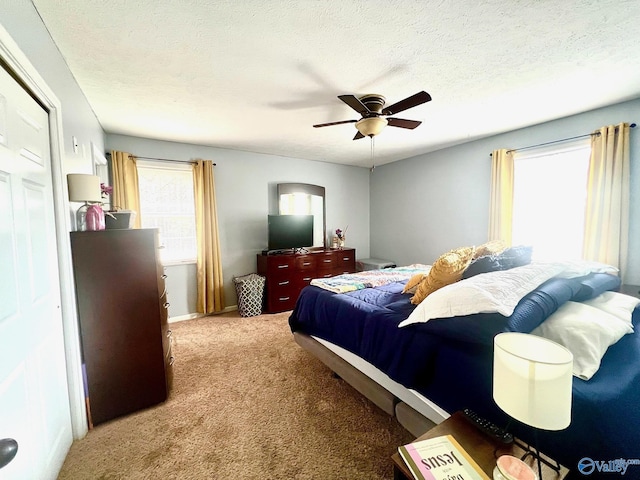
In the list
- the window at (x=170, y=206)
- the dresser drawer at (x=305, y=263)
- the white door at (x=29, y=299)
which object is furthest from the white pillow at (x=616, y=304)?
the window at (x=170, y=206)

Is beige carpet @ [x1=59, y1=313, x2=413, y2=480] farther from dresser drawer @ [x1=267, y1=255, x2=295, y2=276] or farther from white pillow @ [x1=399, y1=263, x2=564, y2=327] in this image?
dresser drawer @ [x1=267, y1=255, x2=295, y2=276]

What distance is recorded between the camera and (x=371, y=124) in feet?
7.36

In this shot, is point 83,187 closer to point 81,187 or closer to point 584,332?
point 81,187

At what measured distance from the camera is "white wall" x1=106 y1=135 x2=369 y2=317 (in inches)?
141

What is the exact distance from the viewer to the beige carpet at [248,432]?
56.4 inches

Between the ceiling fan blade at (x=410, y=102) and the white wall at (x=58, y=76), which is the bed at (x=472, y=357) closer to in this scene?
the ceiling fan blade at (x=410, y=102)

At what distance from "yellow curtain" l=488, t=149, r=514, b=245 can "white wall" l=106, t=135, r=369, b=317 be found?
261cm

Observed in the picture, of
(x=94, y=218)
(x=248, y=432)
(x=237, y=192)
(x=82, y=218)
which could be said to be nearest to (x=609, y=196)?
(x=248, y=432)

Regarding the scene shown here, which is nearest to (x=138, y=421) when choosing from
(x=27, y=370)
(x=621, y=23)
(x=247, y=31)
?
(x=27, y=370)

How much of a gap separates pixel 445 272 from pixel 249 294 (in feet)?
9.31

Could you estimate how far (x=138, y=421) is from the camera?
180 centimetres

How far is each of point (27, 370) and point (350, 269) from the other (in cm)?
403

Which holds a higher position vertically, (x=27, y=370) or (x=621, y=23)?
(x=621, y=23)

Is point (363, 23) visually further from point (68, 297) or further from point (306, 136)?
point (68, 297)
